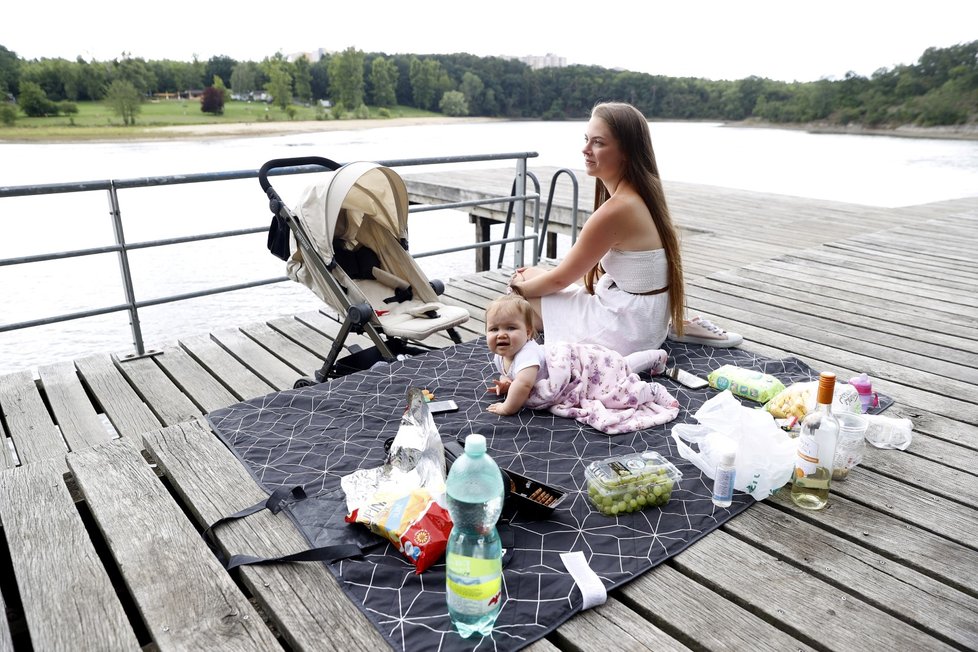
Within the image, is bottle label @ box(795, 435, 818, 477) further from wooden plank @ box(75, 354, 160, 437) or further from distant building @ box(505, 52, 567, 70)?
distant building @ box(505, 52, 567, 70)

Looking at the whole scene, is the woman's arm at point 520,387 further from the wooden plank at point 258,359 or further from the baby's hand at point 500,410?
the wooden plank at point 258,359

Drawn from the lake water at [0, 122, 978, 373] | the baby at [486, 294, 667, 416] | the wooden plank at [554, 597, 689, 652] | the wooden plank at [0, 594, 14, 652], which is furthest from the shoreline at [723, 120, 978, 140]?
the wooden plank at [0, 594, 14, 652]

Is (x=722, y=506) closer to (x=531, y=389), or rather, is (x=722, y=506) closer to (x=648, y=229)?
(x=531, y=389)

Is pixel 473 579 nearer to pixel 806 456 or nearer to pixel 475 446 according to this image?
pixel 475 446

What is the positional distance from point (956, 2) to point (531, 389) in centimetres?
1975

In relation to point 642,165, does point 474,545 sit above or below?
below

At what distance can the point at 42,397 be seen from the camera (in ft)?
9.89

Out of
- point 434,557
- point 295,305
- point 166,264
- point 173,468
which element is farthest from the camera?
point 166,264

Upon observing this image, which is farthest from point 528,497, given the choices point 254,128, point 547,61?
point 254,128

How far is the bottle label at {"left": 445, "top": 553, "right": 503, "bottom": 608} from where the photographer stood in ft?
4.58

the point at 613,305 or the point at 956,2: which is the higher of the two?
the point at 956,2

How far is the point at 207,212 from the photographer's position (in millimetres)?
13422

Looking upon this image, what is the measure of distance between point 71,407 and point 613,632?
2.53m

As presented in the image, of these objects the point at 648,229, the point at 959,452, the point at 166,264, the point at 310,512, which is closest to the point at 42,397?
Result: the point at 310,512
